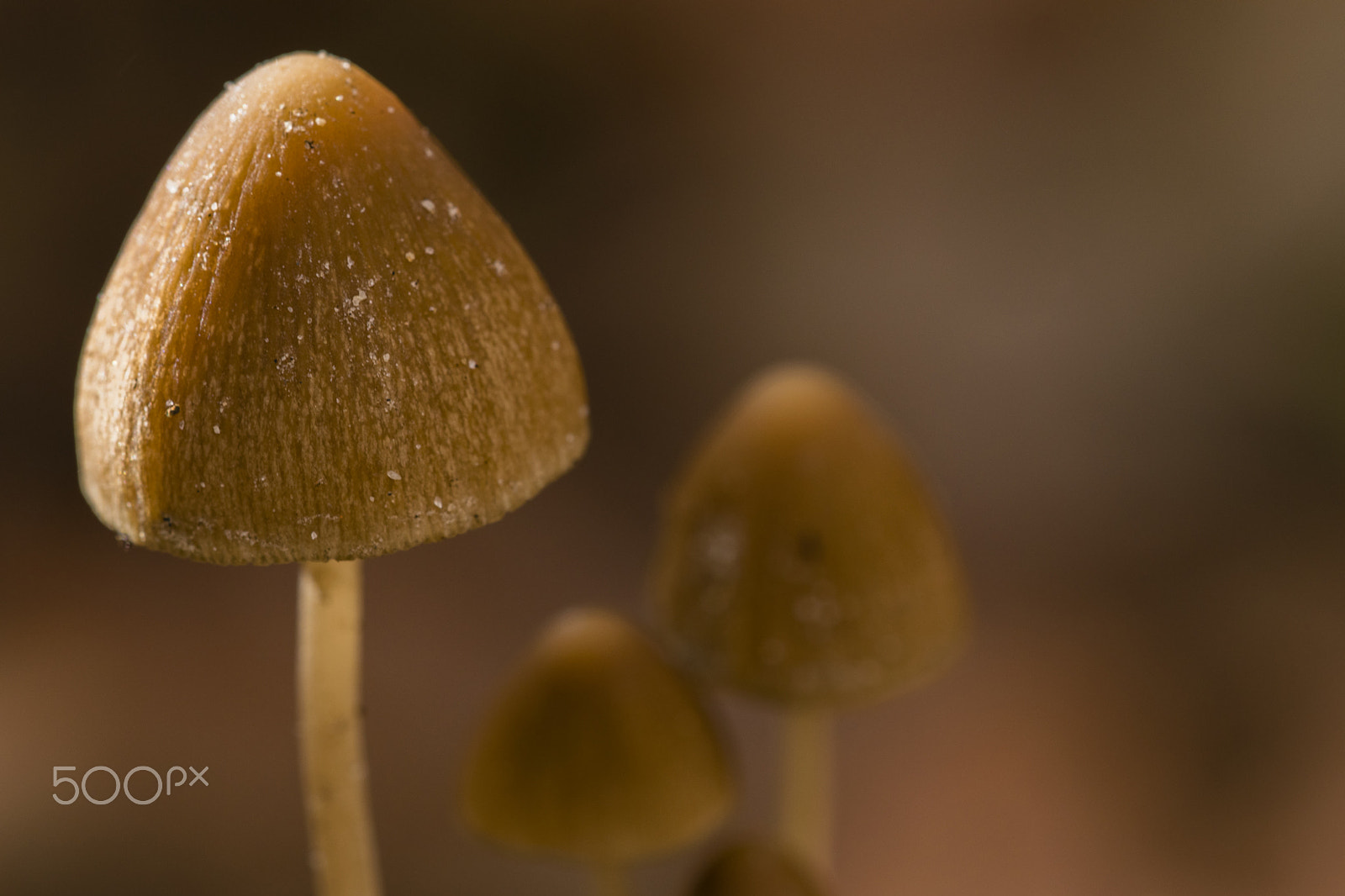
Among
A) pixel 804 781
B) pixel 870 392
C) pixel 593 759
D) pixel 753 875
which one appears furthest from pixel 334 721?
pixel 870 392

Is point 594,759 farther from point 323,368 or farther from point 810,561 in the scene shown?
point 323,368

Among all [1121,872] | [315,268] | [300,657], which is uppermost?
[315,268]

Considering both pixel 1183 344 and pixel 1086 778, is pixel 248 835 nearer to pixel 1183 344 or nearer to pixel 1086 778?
pixel 1086 778

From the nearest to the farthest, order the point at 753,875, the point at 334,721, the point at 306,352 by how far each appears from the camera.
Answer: the point at 306,352 → the point at 334,721 → the point at 753,875

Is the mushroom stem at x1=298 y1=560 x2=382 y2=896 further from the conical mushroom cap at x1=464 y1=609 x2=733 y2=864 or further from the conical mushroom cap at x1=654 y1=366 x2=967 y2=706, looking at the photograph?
the conical mushroom cap at x1=654 y1=366 x2=967 y2=706

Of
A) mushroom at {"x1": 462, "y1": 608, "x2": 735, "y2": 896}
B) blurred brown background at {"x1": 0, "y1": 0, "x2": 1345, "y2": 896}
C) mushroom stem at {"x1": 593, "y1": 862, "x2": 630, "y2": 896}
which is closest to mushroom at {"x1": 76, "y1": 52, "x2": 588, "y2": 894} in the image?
mushroom at {"x1": 462, "y1": 608, "x2": 735, "y2": 896}

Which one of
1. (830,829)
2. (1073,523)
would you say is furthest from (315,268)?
(1073,523)
